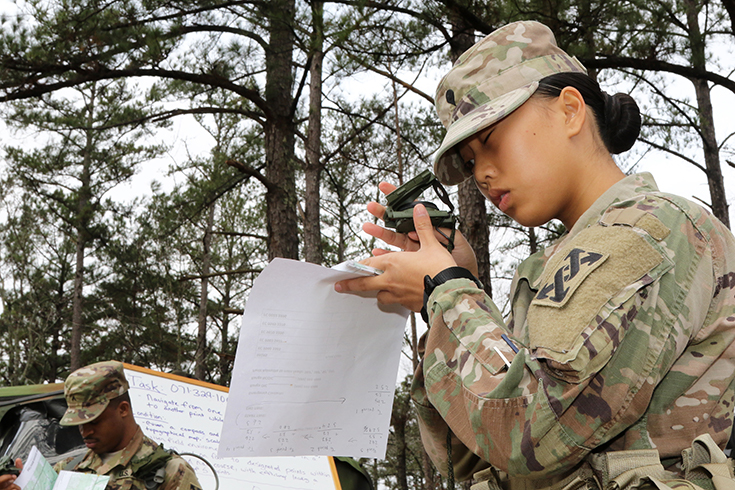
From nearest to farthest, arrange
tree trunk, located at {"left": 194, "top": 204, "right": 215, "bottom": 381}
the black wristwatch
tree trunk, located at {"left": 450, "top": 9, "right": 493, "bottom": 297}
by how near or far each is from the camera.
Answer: the black wristwatch < tree trunk, located at {"left": 450, "top": 9, "right": 493, "bottom": 297} < tree trunk, located at {"left": 194, "top": 204, "right": 215, "bottom": 381}

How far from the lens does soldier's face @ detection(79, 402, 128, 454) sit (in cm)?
379

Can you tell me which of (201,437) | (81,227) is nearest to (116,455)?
(201,437)

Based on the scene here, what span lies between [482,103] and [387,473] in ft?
71.9

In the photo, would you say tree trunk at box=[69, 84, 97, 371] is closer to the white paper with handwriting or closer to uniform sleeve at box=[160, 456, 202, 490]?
uniform sleeve at box=[160, 456, 202, 490]

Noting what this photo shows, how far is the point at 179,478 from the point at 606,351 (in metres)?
3.25

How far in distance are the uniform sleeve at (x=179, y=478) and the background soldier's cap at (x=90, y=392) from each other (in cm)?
58

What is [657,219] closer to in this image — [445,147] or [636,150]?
[445,147]

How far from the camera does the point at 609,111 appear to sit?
134 cm

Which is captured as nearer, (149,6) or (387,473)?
(149,6)

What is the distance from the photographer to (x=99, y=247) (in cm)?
1825

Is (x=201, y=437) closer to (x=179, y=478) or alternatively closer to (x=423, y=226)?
(x=179, y=478)

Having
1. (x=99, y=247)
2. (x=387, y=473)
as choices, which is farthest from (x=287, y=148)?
(x=387, y=473)

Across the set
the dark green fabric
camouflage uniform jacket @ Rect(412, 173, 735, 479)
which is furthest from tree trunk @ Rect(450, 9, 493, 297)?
camouflage uniform jacket @ Rect(412, 173, 735, 479)

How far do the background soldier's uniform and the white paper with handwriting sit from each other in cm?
239
